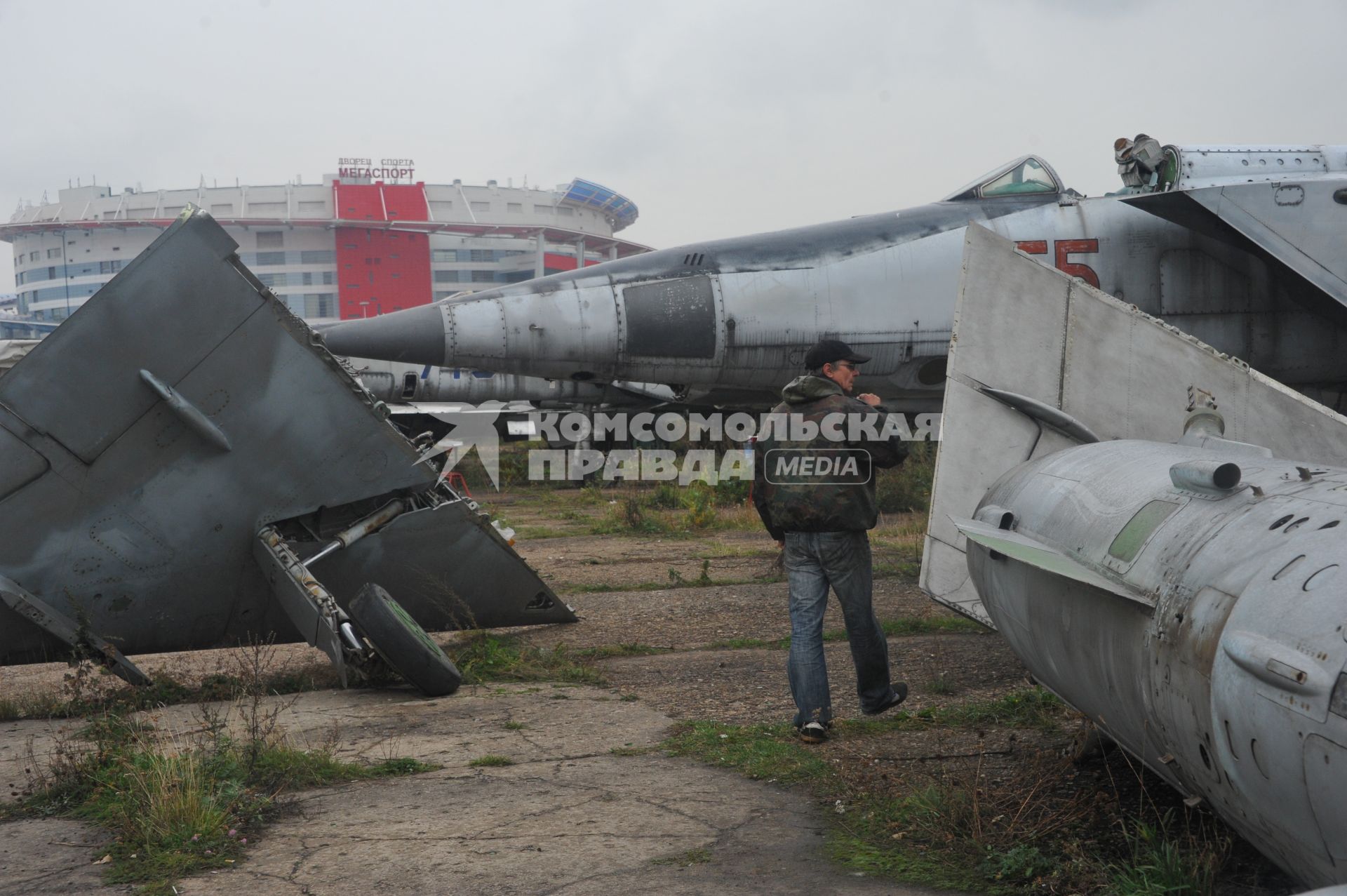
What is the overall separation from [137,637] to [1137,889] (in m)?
5.54

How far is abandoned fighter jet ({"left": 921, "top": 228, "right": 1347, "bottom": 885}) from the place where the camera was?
256cm

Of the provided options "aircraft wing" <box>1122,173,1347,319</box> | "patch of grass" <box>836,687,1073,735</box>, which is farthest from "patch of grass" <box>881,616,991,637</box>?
"aircraft wing" <box>1122,173,1347,319</box>

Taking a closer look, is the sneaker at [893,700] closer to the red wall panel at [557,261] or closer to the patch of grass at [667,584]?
the patch of grass at [667,584]

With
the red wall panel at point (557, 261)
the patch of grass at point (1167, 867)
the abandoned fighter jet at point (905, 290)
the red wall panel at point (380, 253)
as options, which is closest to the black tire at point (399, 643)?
the abandoned fighter jet at point (905, 290)

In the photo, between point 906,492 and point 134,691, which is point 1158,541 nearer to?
point 134,691

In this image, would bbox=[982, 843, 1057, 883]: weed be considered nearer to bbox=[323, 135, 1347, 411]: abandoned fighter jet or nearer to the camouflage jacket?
the camouflage jacket

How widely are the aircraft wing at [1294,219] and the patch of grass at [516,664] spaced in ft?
17.2

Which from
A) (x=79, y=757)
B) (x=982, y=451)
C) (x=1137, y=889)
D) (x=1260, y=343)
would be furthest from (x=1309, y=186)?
(x=79, y=757)

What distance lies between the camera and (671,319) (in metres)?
8.37

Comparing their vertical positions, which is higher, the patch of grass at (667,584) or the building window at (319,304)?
the building window at (319,304)

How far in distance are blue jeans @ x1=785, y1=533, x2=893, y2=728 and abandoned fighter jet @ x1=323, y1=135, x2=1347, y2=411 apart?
3178 mm

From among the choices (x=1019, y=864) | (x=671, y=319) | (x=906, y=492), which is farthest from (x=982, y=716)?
(x=906, y=492)

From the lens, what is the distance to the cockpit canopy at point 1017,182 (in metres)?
9.44

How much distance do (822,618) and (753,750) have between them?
72 cm
